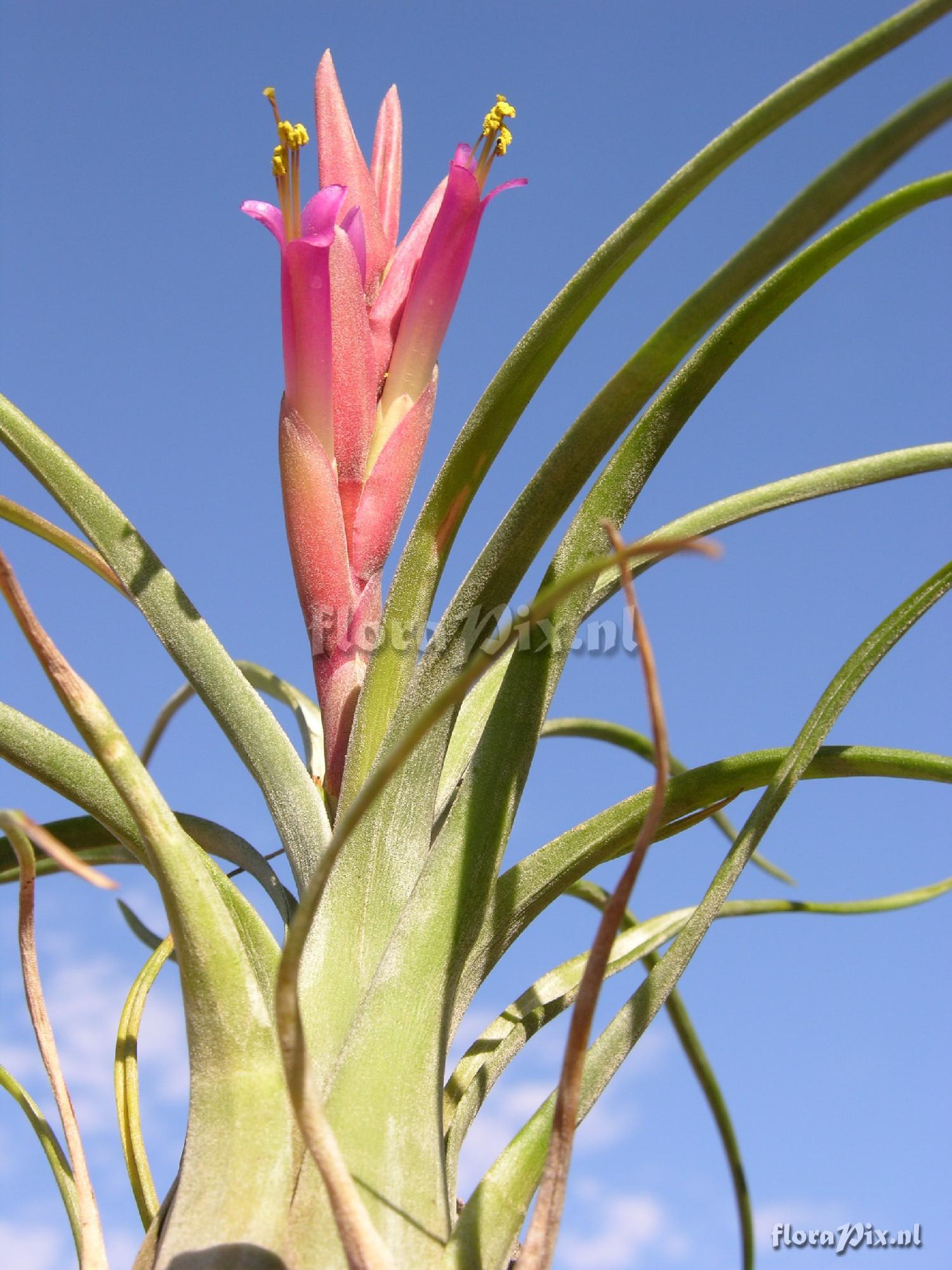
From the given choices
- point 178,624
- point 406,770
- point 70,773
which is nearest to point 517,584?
point 406,770

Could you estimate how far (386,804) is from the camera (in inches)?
28.9

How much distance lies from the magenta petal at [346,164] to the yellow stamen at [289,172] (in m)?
0.06

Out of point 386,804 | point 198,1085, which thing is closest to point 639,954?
point 386,804

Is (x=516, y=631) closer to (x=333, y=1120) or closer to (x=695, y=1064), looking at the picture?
(x=333, y=1120)

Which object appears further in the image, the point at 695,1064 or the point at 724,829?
the point at 724,829

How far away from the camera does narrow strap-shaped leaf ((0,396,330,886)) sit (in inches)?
30.0

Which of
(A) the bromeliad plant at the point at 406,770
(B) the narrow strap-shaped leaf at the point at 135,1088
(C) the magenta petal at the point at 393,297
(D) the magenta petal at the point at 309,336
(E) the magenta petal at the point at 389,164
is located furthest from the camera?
(E) the magenta petal at the point at 389,164

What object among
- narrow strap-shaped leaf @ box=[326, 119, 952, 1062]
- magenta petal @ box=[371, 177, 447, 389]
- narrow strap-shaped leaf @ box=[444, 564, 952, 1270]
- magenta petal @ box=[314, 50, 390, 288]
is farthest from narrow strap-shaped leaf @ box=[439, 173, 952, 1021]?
magenta petal @ box=[314, 50, 390, 288]

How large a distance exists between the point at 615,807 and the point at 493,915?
122mm

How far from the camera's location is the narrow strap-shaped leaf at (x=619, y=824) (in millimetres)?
760

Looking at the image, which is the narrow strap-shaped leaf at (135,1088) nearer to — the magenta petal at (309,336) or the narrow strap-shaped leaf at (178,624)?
the narrow strap-shaped leaf at (178,624)

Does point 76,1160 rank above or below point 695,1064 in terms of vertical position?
below

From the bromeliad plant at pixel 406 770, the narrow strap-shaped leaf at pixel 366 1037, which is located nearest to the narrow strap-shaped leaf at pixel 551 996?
the bromeliad plant at pixel 406 770

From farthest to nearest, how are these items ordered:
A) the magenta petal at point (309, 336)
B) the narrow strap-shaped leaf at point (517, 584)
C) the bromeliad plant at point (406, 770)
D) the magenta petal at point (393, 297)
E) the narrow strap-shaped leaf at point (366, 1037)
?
the magenta petal at point (393, 297), the magenta petal at point (309, 336), the narrow strap-shaped leaf at point (517, 584), the bromeliad plant at point (406, 770), the narrow strap-shaped leaf at point (366, 1037)
